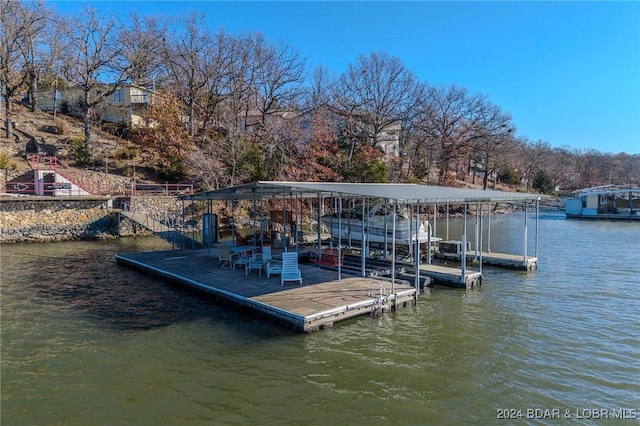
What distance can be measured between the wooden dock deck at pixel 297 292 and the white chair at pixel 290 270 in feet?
0.66

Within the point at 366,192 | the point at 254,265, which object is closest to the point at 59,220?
the point at 254,265

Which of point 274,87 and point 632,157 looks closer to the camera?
point 274,87

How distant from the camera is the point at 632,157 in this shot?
A: 106 m

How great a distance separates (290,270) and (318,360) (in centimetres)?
452

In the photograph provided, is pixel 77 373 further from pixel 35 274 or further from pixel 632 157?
pixel 632 157

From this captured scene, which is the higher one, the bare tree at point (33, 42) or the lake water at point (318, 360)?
the bare tree at point (33, 42)

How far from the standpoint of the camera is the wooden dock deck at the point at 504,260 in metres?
17.5

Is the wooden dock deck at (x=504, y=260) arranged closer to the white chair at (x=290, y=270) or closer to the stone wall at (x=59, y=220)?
the white chair at (x=290, y=270)

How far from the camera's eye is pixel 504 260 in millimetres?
18188

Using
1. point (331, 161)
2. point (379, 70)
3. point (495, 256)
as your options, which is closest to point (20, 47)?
point (331, 161)

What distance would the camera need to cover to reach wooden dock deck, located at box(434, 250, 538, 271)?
57.5ft

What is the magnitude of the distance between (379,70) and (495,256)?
3475cm

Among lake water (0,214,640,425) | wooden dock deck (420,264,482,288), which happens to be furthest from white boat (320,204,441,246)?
lake water (0,214,640,425)

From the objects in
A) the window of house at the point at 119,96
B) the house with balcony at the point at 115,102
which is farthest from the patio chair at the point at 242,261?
the window of house at the point at 119,96
